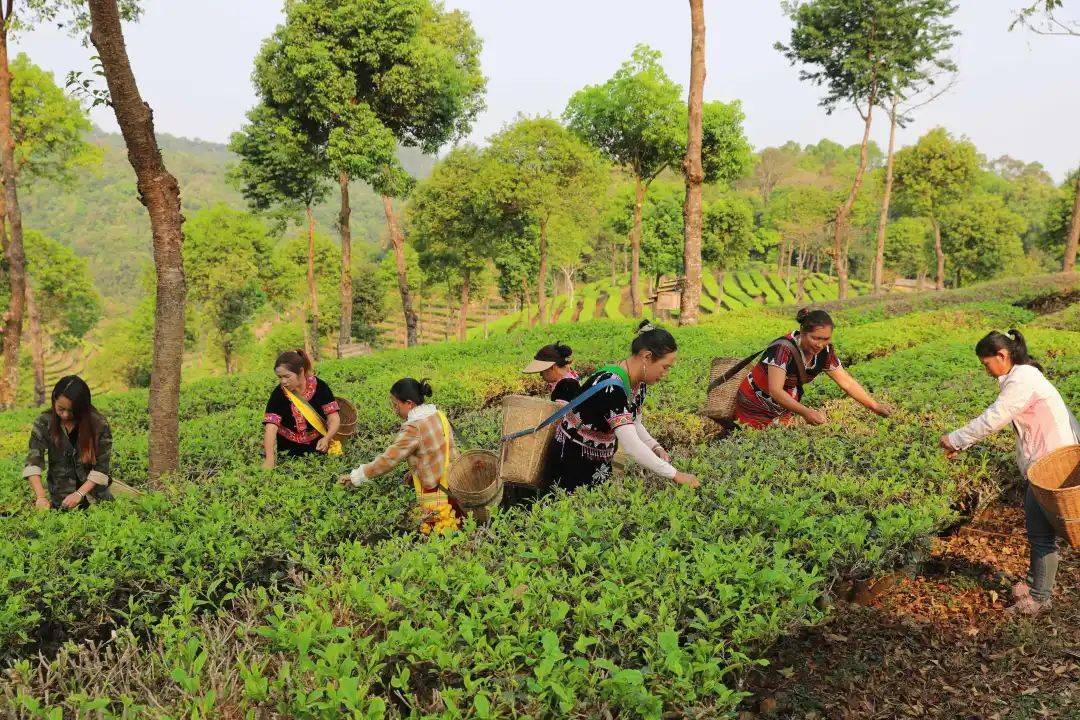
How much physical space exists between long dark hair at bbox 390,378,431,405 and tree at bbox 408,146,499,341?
77.7 ft

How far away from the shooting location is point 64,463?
530 centimetres

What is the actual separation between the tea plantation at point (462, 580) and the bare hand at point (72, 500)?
0.28 meters

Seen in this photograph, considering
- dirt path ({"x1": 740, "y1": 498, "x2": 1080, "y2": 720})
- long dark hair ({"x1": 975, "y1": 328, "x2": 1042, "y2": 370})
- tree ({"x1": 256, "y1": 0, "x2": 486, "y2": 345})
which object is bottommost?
dirt path ({"x1": 740, "y1": 498, "x2": 1080, "y2": 720})

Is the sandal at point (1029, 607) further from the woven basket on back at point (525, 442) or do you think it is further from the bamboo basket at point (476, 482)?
the bamboo basket at point (476, 482)

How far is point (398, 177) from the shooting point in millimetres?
19547

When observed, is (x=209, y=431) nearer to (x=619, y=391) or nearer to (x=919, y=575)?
(x=619, y=391)

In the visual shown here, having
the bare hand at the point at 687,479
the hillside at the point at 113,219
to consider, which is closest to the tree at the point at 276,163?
the bare hand at the point at 687,479

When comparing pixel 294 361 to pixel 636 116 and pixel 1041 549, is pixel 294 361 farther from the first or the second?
pixel 636 116

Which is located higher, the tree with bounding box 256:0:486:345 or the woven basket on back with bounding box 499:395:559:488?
the tree with bounding box 256:0:486:345

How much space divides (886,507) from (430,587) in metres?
2.73

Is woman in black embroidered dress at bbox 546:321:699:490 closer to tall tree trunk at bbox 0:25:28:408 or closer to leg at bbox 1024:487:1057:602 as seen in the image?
leg at bbox 1024:487:1057:602

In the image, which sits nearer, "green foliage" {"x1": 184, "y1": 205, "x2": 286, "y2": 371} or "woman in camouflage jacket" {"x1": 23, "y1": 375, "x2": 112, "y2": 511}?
"woman in camouflage jacket" {"x1": 23, "y1": 375, "x2": 112, "y2": 511}

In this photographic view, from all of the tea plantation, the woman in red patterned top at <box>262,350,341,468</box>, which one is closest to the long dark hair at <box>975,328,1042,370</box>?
the tea plantation

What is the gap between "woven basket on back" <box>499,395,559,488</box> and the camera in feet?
15.5
